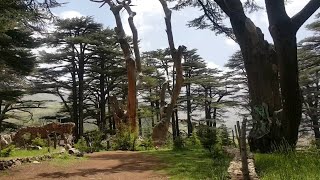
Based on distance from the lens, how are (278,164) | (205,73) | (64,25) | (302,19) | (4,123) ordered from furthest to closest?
1. (205,73)
2. (64,25)
3. (4,123)
4. (302,19)
5. (278,164)

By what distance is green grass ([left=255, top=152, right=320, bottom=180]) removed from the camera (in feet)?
17.9

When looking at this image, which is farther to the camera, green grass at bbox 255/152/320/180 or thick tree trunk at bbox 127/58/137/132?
thick tree trunk at bbox 127/58/137/132

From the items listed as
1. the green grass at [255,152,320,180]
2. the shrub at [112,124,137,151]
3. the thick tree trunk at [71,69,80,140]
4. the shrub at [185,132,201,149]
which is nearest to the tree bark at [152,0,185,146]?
the shrub at [112,124,137,151]

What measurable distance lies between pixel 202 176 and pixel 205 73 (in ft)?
79.7

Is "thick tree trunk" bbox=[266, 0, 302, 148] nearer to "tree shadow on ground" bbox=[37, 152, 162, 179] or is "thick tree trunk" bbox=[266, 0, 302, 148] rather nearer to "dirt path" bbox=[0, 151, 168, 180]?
"dirt path" bbox=[0, 151, 168, 180]

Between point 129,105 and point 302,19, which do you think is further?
point 129,105

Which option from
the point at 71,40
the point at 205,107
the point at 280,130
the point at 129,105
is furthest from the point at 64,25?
the point at 280,130

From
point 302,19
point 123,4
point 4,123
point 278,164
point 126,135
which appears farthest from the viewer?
point 4,123

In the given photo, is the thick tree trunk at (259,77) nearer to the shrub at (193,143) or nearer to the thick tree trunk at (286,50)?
the thick tree trunk at (286,50)

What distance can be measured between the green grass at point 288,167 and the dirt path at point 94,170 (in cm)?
203

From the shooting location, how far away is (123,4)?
19391mm

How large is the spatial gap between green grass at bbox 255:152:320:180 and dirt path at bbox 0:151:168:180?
6.66 feet

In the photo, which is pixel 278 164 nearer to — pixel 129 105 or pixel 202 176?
pixel 202 176

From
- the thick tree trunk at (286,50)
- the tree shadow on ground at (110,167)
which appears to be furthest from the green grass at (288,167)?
the tree shadow on ground at (110,167)
